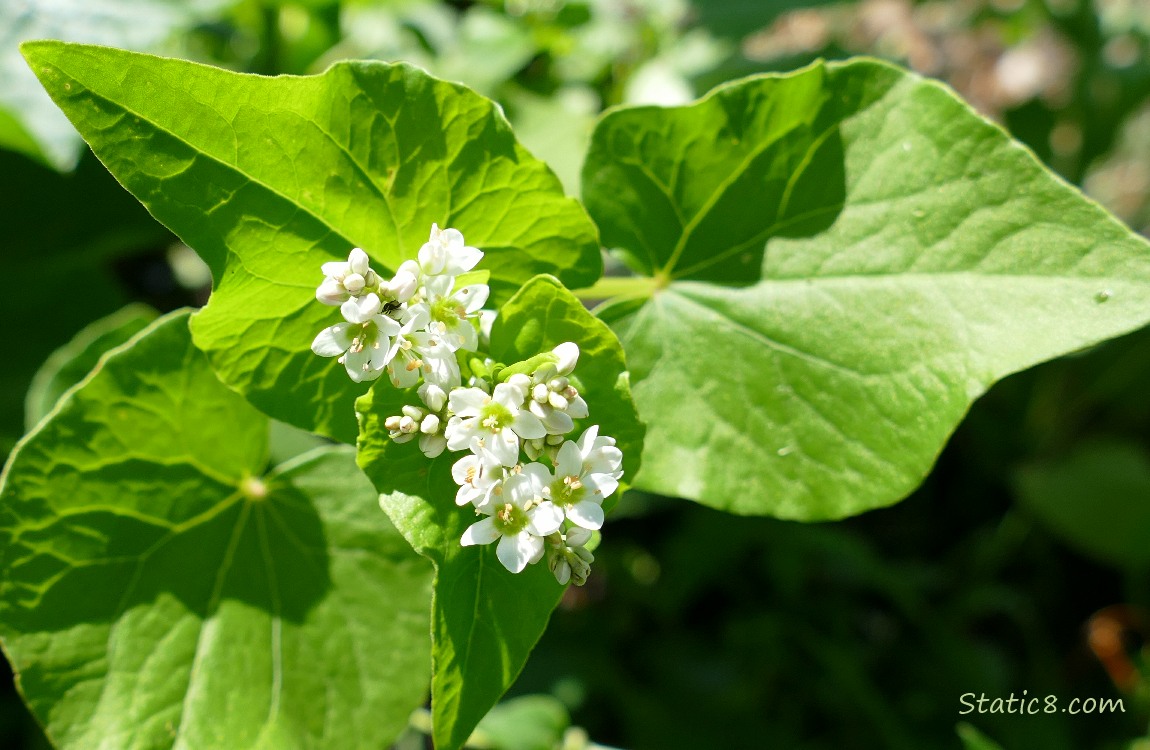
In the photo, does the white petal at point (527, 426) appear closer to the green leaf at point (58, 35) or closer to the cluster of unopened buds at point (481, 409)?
the cluster of unopened buds at point (481, 409)

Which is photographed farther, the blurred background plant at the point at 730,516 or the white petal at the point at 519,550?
the blurred background plant at the point at 730,516

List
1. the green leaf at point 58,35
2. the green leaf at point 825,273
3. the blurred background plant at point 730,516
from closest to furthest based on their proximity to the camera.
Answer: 1. the green leaf at point 825,273
2. the green leaf at point 58,35
3. the blurred background plant at point 730,516

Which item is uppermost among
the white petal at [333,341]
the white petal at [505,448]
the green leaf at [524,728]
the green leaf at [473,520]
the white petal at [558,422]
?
the white petal at [333,341]

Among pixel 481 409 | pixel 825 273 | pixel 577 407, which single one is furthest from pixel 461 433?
pixel 825 273

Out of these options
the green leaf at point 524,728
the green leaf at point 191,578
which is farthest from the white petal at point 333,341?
the green leaf at point 524,728

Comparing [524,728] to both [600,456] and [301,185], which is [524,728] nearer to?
[600,456]

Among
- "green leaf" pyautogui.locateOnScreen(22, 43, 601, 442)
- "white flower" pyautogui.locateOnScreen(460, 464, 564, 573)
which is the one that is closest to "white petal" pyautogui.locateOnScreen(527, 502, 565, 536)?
"white flower" pyautogui.locateOnScreen(460, 464, 564, 573)
